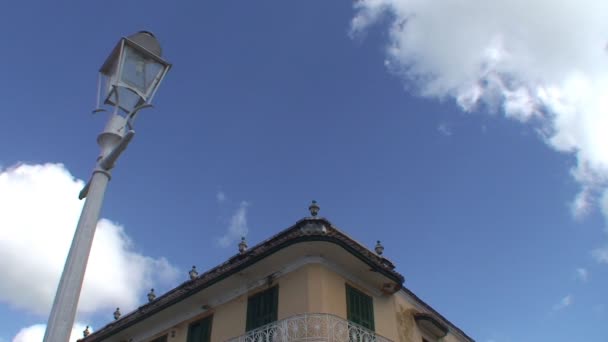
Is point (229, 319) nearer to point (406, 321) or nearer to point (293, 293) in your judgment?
point (293, 293)

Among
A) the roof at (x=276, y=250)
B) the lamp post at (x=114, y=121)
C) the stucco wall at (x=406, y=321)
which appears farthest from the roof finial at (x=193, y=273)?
the lamp post at (x=114, y=121)

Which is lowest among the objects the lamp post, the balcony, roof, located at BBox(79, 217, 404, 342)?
the lamp post

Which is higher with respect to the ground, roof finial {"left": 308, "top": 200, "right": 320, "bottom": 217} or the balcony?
roof finial {"left": 308, "top": 200, "right": 320, "bottom": 217}

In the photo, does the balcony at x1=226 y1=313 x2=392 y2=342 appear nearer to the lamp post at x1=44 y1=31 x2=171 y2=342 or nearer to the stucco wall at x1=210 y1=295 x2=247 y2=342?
the stucco wall at x1=210 y1=295 x2=247 y2=342

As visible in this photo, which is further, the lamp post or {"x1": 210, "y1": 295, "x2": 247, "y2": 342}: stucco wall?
{"x1": 210, "y1": 295, "x2": 247, "y2": 342}: stucco wall

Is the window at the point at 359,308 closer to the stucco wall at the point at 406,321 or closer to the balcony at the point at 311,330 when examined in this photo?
the balcony at the point at 311,330

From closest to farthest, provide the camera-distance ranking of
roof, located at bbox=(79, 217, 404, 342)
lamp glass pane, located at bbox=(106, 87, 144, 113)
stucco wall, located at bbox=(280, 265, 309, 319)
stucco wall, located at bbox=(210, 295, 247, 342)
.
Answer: lamp glass pane, located at bbox=(106, 87, 144, 113) < stucco wall, located at bbox=(280, 265, 309, 319) < roof, located at bbox=(79, 217, 404, 342) < stucco wall, located at bbox=(210, 295, 247, 342)

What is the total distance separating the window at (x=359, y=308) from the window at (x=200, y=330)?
4667mm

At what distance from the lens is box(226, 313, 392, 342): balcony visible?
1371 centimetres

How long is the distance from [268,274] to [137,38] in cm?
1123

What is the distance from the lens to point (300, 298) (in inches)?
587

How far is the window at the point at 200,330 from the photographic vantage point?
1719cm

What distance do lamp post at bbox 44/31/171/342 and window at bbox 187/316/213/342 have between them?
1232 centimetres

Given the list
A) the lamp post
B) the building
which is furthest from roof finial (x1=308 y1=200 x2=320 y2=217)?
the lamp post
